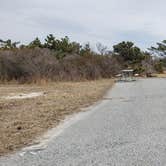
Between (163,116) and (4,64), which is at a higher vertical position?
(4,64)

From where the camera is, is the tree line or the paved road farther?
the tree line

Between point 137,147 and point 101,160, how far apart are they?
110cm

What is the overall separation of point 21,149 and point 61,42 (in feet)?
143

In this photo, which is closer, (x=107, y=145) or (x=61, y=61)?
(x=107, y=145)

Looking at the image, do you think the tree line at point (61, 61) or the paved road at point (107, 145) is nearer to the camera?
the paved road at point (107, 145)

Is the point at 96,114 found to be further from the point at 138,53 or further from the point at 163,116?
the point at 138,53

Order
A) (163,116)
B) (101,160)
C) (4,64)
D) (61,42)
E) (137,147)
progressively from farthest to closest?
(61,42) → (4,64) → (163,116) → (137,147) → (101,160)

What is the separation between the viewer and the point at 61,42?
1987 inches

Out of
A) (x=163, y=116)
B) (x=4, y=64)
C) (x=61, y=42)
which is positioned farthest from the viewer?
(x=61, y=42)

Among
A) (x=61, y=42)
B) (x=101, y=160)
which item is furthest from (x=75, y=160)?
(x=61, y=42)

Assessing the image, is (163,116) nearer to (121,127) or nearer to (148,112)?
(148,112)

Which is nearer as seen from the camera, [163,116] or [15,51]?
[163,116]

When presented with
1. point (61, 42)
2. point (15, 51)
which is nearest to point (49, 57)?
point (15, 51)

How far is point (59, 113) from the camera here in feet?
41.3
